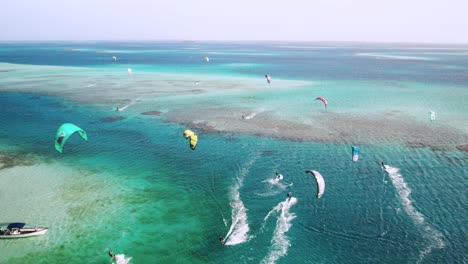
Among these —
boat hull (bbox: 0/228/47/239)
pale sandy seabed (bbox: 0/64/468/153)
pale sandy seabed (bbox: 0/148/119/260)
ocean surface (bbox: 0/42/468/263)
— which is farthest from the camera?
pale sandy seabed (bbox: 0/64/468/153)

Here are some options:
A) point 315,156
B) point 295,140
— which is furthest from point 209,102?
point 315,156

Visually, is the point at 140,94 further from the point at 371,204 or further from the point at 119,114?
the point at 371,204

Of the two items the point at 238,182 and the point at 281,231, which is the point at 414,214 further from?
the point at 238,182

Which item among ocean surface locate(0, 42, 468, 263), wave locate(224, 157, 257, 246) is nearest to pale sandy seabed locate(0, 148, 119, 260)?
ocean surface locate(0, 42, 468, 263)

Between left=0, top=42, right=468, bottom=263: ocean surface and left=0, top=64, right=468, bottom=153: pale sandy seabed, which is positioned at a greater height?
left=0, top=64, right=468, bottom=153: pale sandy seabed

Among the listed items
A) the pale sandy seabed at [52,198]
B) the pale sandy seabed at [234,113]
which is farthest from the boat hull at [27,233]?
the pale sandy seabed at [234,113]

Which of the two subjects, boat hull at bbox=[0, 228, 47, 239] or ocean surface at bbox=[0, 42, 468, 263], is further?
boat hull at bbox=[0, 228, 47, 239]

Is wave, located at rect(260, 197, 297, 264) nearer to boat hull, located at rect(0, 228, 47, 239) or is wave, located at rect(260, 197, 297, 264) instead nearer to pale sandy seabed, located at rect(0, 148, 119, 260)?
pale sandy seabed, located at rect(0, 148, 119, 260)
